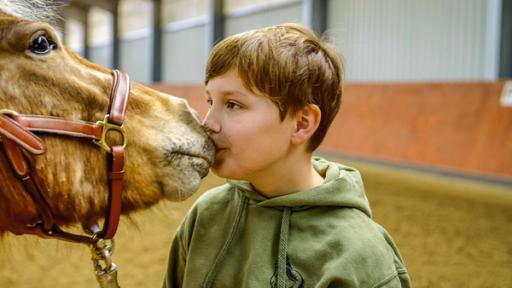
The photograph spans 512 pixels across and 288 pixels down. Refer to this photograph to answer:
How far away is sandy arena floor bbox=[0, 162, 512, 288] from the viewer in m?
2.47

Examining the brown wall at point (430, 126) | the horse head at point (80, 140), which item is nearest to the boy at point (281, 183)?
the horse head at point (80, 140)

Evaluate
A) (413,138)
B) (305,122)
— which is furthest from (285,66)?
(413,138)

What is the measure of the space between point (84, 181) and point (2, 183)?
7.5 inches

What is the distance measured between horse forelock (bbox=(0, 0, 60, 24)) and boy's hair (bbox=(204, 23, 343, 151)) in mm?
541

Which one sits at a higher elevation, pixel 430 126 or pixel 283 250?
pixel 283 250

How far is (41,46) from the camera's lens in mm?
1242

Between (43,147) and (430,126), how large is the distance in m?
5.50

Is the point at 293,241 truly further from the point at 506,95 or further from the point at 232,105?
the point at 506,95

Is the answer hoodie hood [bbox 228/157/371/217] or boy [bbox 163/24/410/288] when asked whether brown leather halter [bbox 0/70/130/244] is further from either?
hoodie hood [bbox 228/157/371/217]

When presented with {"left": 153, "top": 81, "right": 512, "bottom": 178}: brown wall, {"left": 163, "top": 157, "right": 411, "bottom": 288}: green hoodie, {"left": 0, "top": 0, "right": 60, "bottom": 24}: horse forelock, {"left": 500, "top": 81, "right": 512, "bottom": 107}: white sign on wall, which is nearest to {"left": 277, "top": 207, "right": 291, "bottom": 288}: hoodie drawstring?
{"left": 163, "top": 157, "right": 411, "bottom": 288}: green hoodie

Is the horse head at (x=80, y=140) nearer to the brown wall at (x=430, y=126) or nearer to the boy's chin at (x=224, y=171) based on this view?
the boy's chin at (x=224, y=171)

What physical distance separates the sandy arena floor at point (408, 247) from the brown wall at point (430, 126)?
0.75 m

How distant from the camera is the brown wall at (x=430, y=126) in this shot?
531cm

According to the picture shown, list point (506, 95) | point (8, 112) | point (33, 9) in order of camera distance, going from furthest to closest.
A: point (506, 95), point (33, 9), point (8, 112)
